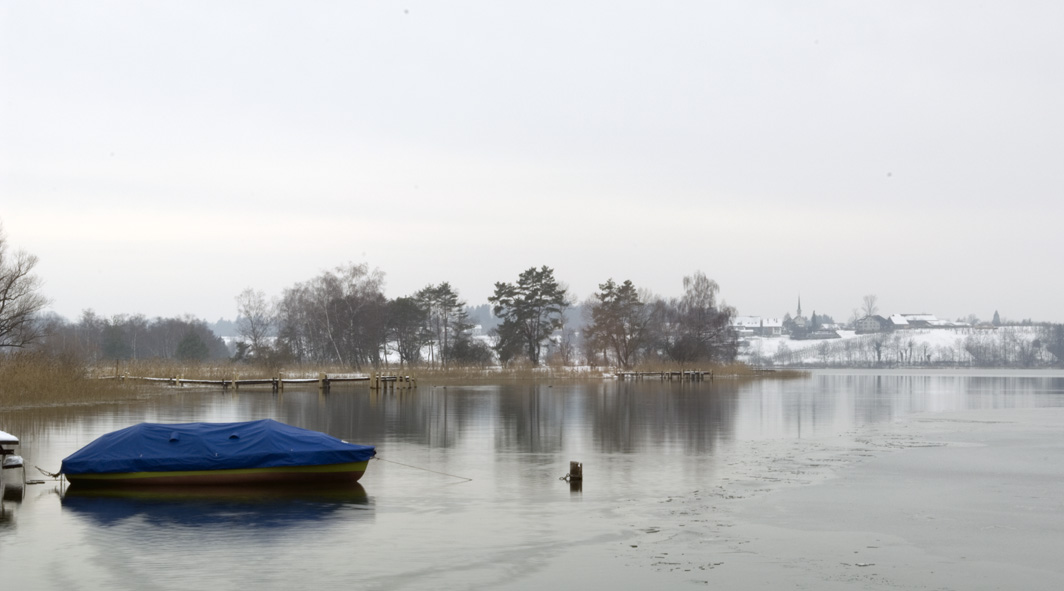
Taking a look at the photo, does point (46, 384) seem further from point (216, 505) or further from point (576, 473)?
point (576, 473)

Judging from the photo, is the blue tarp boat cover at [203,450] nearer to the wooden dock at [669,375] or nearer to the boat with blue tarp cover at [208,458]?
the boat with blue tarp cover at [208,458]

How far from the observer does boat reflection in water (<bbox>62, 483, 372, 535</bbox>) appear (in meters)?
15.3

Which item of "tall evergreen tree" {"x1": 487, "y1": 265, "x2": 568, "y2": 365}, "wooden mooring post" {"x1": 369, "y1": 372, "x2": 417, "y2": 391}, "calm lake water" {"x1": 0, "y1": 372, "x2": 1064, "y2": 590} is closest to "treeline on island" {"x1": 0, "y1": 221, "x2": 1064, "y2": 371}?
"tall evergreen tree" {"x1": 487, "y1": 265, "x2": 568, "y2": 365}

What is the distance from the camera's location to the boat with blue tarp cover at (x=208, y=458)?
717 inches

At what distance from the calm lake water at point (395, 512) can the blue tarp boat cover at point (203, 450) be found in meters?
0.68

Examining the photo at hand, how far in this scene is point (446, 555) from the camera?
12984mm

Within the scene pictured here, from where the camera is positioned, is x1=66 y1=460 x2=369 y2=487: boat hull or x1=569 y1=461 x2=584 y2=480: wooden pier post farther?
x1=569 y1=461 x2=584 y2=480: wooden pier post

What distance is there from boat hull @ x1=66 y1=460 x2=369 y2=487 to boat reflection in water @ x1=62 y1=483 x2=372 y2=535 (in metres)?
0.14

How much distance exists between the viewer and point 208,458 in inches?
728

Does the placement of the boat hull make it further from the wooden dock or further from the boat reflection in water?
the wooden dock

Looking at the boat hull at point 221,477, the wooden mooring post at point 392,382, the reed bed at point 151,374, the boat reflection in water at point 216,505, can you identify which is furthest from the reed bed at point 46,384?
the boat reflection in water at point 216,505

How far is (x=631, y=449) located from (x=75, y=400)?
2729cm

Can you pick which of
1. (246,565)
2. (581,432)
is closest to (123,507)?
(246,565)

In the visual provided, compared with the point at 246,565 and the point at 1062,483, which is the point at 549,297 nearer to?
the point at 1062,483
